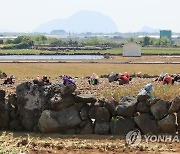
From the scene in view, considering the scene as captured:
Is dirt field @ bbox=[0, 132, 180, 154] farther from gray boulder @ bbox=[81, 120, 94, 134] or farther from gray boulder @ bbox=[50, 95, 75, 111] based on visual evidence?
gray boulder @ bbox=[50, 95, 75, 111]

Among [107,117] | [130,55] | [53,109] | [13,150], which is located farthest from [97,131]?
[130,55]

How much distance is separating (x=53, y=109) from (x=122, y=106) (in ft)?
7.29

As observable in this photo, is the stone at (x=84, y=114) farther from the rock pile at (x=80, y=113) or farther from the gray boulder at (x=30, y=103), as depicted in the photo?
the gray boulder at (x=30, y=103)

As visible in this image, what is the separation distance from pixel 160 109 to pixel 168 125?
0.54m

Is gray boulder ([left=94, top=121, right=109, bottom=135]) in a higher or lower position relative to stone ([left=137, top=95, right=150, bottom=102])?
lower

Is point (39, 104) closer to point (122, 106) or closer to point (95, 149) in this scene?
point (122, 106)

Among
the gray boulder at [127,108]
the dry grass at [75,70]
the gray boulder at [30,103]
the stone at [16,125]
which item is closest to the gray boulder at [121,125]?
the gray boulder at [127,108]

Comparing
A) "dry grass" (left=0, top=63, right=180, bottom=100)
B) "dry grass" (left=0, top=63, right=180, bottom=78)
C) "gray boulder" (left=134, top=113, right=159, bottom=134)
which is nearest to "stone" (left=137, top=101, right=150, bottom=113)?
"gray boulder" (left=134, top=113, right=159, bottom=134)

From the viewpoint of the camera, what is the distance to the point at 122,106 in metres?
13.0

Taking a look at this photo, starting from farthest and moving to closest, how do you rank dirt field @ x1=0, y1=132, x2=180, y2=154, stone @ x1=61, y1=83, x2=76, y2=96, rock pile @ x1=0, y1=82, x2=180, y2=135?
stone @ x1=61, y1=83, x2=76, y2=96, rock pile @ x1=0, y1=82, x2=180, y2=135, dirt field @ x1=0, y1=132, x2=180, y2=154

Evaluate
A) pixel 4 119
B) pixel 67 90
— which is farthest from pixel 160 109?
pixel 4 119

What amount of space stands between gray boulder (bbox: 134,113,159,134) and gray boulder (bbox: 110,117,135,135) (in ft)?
0.64

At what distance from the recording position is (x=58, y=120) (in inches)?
512

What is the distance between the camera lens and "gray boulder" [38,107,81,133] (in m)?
13.0
